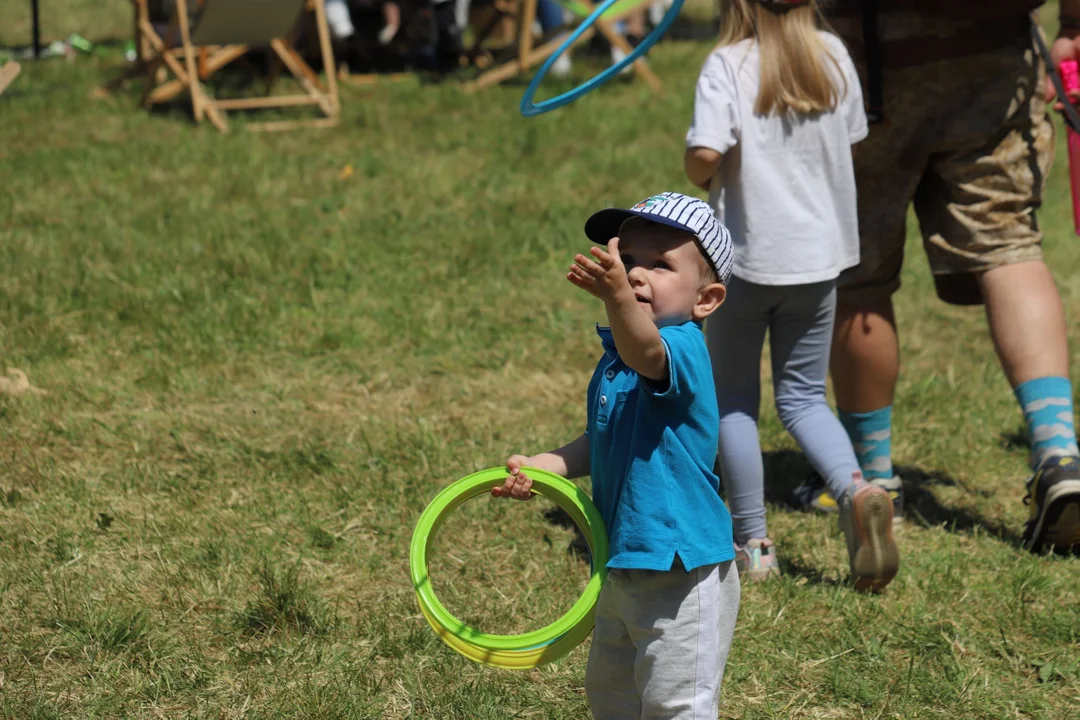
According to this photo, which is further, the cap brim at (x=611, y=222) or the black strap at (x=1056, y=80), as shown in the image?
the black strap at (x=1056, y=80)

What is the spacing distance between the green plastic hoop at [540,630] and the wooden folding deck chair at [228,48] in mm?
5823

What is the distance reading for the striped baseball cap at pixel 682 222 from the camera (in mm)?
2207

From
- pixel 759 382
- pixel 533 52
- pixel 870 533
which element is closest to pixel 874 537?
pixel 870 533

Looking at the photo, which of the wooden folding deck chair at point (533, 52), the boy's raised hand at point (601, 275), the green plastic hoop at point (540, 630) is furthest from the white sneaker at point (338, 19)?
the boy's raised hand at point (601, 275)

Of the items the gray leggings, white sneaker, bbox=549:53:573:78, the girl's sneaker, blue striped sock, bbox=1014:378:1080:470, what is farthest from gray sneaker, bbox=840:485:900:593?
white sneaker, bbox=549:53:573:78

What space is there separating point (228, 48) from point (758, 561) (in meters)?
6.81

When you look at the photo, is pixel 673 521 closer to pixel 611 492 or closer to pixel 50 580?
pixel 611 492

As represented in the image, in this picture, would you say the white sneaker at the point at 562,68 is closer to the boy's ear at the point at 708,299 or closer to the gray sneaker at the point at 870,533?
the gray sneaker at the point at 870,533

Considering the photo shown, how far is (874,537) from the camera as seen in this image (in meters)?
3.14

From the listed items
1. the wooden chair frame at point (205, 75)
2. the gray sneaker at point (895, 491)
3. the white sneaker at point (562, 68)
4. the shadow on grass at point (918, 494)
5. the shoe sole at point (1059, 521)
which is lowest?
the shadow on grass at point (918, 494)

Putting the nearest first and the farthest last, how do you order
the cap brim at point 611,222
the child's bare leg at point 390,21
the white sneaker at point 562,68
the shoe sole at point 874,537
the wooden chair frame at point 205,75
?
the cap brim at point 611,222 → the shoe sole at point 874,537 → the wooden chair frame at point 205,75 → the white sneaker at point 562,68 → the child's bare leg at point 390,21

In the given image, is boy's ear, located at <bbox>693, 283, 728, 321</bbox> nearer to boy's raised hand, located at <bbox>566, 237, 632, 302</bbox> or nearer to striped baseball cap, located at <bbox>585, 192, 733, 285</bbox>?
striped baseball cap, located at <bbox>585, 192, 733, 285</bbox>

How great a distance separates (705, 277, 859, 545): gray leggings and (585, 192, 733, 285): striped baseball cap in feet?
3.19

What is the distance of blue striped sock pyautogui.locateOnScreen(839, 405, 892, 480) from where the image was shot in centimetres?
381
